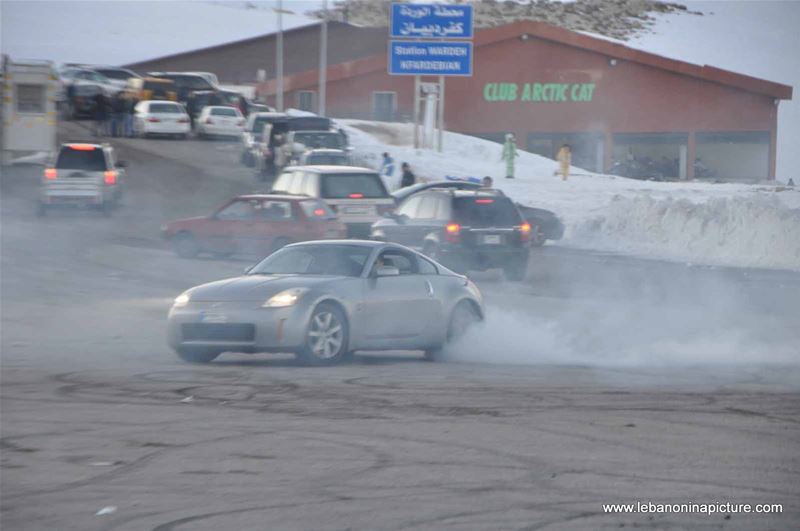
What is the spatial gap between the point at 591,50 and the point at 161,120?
24.6m

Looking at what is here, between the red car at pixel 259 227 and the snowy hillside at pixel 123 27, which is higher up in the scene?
the snowy hillside at pixel 123 27

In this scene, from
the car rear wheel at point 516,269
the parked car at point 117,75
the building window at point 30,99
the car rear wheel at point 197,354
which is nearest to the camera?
the car rear wheel at point 197,354

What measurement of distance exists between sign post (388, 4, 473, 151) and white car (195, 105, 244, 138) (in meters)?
8.40

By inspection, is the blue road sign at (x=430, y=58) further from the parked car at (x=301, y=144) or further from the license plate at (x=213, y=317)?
the license plate at (x=213, y=317)

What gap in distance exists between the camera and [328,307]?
12.2m

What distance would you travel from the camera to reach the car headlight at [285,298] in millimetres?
11922

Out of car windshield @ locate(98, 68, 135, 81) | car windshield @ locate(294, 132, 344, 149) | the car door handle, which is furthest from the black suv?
car windshield @ locate(98, 68, 135, 81)

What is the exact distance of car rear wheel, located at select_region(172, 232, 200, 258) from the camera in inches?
991

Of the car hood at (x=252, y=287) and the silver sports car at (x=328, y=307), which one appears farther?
the car hood at (x=252, y=287)

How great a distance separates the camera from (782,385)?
1099cm

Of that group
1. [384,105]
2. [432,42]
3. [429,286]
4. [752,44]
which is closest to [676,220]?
[432,42]

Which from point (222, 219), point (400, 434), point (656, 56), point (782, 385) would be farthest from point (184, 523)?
point (656, 56)

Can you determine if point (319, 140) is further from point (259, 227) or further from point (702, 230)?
point (259, 227)

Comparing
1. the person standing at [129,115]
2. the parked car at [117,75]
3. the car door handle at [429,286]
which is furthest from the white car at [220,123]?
the car door handle at [429,286]
